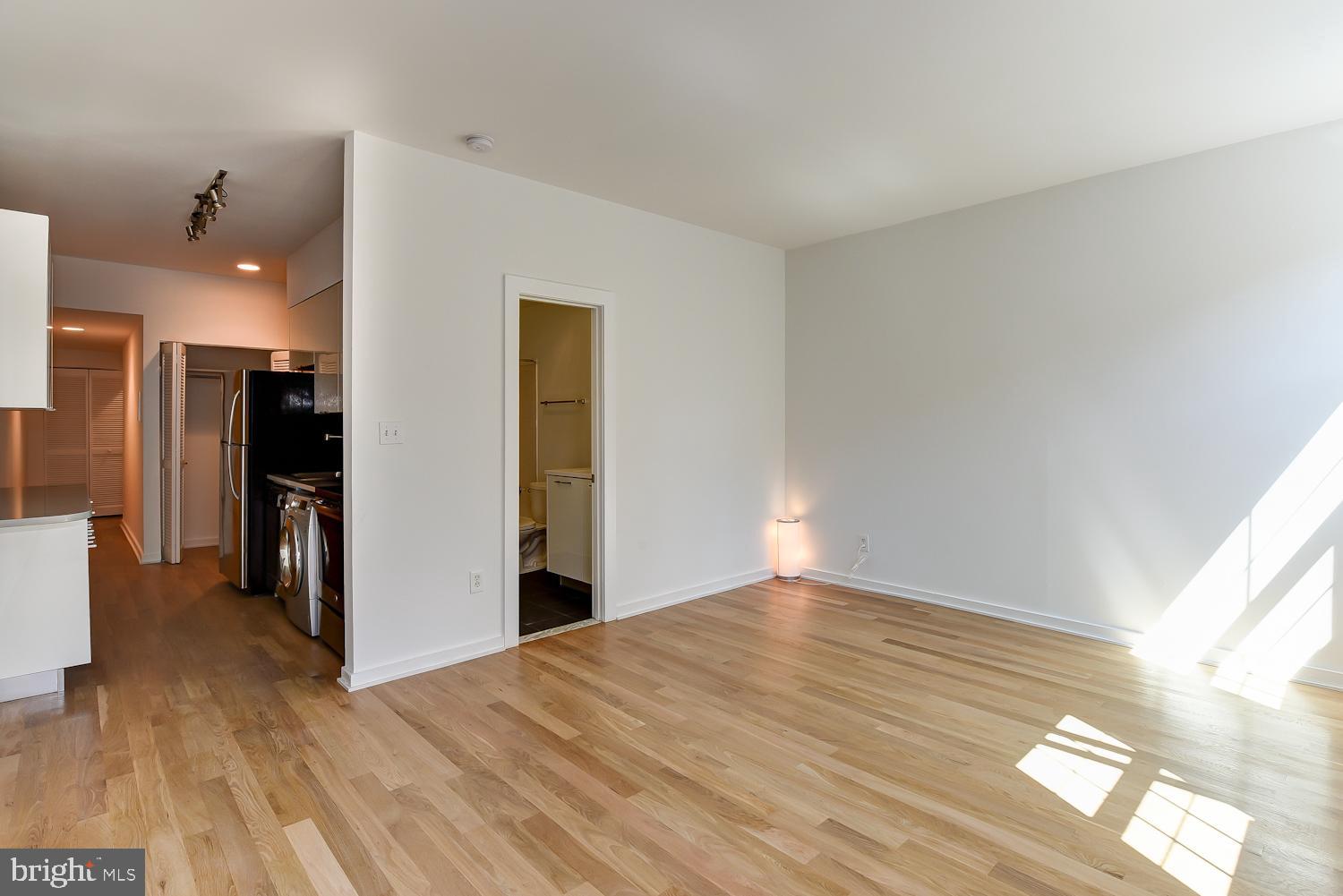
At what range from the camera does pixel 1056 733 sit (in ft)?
8.80

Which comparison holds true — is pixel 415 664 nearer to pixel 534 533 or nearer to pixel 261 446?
pixel 534 533

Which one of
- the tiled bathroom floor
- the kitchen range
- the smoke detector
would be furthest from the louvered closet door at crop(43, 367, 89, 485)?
the smoke detector

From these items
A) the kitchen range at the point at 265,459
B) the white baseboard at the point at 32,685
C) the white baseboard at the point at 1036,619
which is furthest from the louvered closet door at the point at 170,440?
the white baseboard at the point at 1036,619

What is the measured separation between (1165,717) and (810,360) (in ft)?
10.5

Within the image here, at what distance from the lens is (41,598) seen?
9.89 ft

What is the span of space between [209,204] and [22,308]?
104 centimetres

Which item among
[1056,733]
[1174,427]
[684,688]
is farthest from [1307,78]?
[684,688]

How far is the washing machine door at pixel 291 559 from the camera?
393cm

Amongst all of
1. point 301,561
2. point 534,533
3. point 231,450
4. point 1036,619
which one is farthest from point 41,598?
point 1036,619

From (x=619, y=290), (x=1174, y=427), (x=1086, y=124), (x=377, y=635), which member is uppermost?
(x=1086, y=124)

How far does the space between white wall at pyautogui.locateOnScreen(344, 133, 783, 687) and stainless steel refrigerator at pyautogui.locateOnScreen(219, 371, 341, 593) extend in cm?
199

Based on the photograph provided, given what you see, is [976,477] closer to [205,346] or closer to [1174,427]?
[1174,427]

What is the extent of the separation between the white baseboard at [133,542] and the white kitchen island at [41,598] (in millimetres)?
3367

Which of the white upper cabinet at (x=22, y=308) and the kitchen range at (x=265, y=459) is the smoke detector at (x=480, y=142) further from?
the kitchen range at (x=265, y=459)
